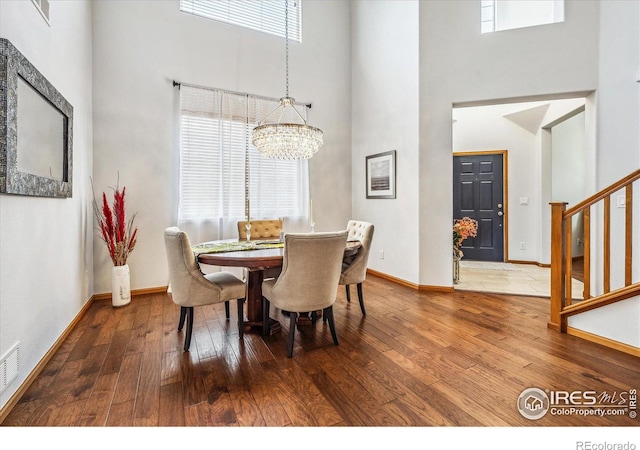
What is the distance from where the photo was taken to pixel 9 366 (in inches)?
63.2

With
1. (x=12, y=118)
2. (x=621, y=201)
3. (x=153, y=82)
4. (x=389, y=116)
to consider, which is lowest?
(x=621, y=201)

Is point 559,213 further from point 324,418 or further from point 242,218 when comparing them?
point 242,218

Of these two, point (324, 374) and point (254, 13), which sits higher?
point (254, 13)

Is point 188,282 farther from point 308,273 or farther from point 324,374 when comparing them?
point 324,374

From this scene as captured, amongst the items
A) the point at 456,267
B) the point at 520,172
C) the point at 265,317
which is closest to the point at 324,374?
the point at 265,317

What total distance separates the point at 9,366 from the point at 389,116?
4.41 m

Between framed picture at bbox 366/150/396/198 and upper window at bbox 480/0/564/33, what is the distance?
188 cm

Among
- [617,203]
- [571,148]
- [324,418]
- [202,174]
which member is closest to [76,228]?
[202,174]

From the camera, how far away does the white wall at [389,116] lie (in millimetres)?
3873

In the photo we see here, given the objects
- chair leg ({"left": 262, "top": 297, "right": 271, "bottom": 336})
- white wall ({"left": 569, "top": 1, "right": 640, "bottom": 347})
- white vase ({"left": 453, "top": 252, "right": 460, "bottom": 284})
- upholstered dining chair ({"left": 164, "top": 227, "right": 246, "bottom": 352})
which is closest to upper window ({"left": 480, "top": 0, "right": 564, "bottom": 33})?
white wall ({"left": 569, "top": 1, "right": 640, "bottom": 347})

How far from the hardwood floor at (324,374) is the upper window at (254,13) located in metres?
3.92

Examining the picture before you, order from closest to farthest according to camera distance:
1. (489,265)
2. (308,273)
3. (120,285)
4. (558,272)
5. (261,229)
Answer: (308,273) → (558,272) → (120,285) → (261,229) → (489,265)

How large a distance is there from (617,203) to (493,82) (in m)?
1.85

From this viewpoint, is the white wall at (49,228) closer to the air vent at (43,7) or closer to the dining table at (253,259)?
the air vent at (43,7)
